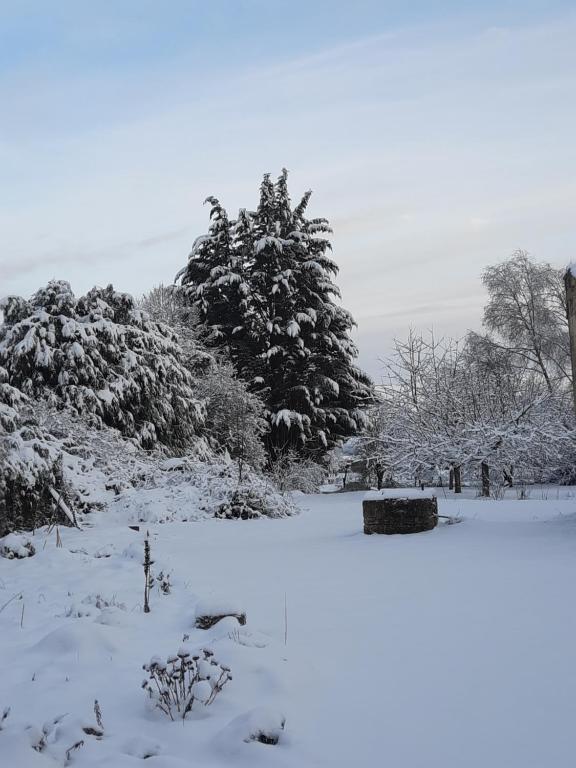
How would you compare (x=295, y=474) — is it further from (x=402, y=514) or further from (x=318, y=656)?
(x=318, y=656)

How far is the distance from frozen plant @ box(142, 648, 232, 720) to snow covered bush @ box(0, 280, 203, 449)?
12.3 m

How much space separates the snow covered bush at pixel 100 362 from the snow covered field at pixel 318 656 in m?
8.98

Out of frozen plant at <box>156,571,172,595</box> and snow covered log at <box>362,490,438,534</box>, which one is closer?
frozen plant at <box>156,571,172,595</box>

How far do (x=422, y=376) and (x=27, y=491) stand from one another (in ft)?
35.9

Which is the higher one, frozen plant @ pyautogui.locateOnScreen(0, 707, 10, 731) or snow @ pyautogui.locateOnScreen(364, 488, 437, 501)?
snow @ pyautogui.locateOnScreen(364, 488, 437, 501)

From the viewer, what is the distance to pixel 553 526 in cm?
785

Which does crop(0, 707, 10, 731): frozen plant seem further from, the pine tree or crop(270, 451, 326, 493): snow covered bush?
crop(270, 451, 326, 493): snow covered bush

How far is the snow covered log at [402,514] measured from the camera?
8.22 m

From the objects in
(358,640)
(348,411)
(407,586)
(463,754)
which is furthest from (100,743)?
(348,411)

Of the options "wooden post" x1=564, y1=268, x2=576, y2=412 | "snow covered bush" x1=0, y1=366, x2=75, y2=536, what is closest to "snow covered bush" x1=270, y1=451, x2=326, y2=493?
"snow covered bush" x1=0, y1=366, x2=75, y2=536

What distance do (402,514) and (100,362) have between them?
388 inches

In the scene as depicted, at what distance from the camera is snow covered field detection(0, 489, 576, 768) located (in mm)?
2484

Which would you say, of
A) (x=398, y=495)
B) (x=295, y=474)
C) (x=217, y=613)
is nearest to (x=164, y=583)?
(x=217, y=613)

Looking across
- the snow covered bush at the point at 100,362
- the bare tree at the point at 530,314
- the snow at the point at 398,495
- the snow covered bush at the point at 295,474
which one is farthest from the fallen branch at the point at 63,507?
the bare tree at the point at 530,314
